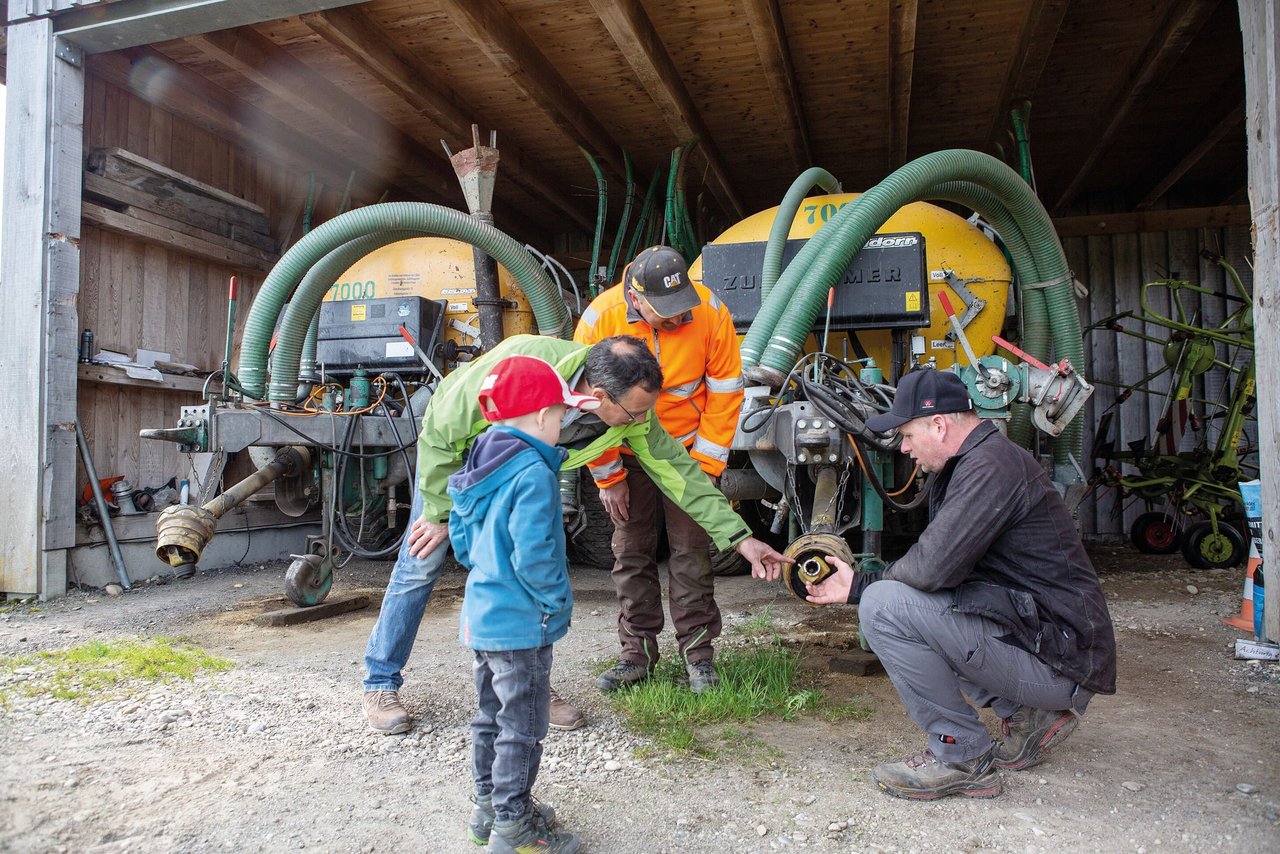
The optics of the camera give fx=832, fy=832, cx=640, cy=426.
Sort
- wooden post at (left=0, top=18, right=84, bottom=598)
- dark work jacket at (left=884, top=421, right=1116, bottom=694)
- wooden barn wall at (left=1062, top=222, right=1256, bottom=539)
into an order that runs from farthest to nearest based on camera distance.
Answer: wooden barn wall at (left=1062, top=222, right=1256, bottom=539), wooden post at (left=0, top=18, right=84, bottom=598), dark work jacket at (left=884, top=421, right=1116, bottom=694)

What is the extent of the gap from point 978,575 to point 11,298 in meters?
5.26

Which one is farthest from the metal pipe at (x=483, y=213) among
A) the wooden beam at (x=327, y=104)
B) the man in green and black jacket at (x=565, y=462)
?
the man in green and black jacket at (x=565, y=462)

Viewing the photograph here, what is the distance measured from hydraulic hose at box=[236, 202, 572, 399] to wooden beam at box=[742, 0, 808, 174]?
207 cm

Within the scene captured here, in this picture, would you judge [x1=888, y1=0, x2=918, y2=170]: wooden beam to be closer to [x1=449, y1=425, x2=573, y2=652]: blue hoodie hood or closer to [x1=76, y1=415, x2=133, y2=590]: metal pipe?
[x1=449, y1=425, x2=573, y2=652]: blue hoodie hood

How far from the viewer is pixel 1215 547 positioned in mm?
5648

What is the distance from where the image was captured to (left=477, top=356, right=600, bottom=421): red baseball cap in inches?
74.6

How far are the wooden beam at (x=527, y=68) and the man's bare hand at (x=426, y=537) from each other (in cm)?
353

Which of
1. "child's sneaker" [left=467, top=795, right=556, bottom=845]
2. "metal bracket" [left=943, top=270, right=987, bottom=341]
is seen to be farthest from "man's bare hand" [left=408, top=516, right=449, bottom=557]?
"metal bracket" [left=943, top=270, right=987, bottom=341]

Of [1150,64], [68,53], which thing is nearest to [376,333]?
[68,53]

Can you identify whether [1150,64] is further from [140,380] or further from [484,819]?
[140,380]

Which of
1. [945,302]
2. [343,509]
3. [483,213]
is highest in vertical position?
[483,213]

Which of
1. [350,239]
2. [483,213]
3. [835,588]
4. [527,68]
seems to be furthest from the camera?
[527,68]

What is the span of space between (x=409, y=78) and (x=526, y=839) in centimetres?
550

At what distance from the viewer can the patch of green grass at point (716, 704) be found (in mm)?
2543
